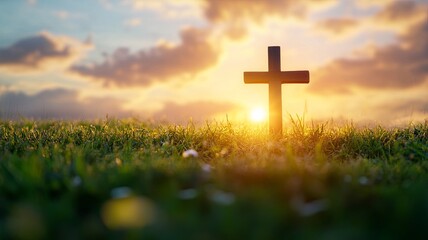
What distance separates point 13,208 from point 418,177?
440 centimetres

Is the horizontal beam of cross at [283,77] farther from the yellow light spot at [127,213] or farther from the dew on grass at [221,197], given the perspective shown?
the yellow light spot at [127,213]

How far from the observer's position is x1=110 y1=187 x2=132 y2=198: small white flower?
3.84m

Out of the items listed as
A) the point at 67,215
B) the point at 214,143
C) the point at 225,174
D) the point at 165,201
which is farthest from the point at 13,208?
the point at 214,143

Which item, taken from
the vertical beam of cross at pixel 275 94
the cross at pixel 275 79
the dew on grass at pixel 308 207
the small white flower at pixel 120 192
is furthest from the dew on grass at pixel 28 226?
the cross at pixel 275 79

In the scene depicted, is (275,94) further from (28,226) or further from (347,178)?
(28,226)

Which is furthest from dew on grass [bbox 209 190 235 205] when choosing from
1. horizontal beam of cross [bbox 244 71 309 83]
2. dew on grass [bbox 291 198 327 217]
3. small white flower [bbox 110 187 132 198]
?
horizontal beam of cross [bbox 244 71 309 83]

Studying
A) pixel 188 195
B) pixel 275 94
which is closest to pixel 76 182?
pixel 188 195

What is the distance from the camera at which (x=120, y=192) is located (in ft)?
13.1

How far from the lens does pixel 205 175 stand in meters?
4.65

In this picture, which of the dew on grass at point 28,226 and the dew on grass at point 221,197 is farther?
the dew on grass at point 221,197

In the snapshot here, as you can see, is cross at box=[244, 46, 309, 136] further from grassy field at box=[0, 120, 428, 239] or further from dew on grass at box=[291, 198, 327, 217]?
dew on grass at box=[291, 198, 327, 217]

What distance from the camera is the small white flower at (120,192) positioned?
384 cm

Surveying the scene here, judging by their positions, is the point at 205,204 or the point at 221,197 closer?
the point at 221,197

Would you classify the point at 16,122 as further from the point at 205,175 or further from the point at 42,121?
the point at 205,175
